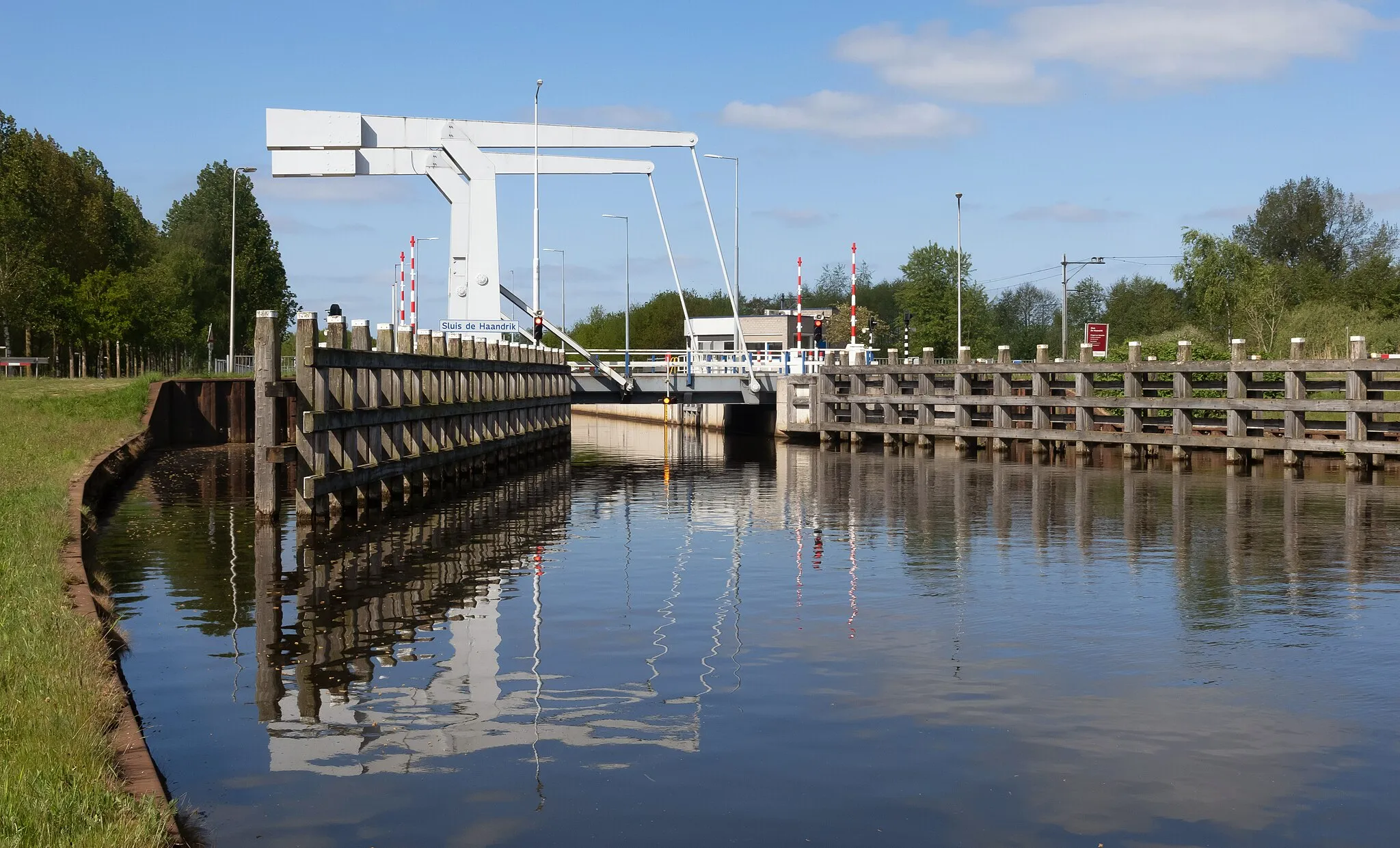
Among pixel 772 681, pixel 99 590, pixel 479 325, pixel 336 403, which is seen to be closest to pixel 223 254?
pixel 479 325

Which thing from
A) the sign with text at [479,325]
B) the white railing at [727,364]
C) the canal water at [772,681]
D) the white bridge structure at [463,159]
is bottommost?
the canal water at [772,681]

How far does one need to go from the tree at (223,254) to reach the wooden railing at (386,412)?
176 feet

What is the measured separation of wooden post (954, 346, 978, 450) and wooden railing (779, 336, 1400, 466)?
0.03 meters

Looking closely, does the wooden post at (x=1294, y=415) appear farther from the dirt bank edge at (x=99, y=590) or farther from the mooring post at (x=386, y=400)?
the dirt bank edge at (x=99, y=590)

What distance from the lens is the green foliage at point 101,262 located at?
49.7 meters

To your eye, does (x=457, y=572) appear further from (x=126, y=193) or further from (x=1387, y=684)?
(x=126, y=193)

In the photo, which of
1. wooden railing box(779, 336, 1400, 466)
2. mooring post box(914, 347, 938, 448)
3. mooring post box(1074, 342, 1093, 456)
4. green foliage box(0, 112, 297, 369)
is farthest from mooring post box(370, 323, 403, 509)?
green foliage box(0, 112, 297, 369)

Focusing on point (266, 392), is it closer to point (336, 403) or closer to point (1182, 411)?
point (336, 403)

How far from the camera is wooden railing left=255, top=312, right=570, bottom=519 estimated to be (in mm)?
13484

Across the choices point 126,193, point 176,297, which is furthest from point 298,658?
point 126,193

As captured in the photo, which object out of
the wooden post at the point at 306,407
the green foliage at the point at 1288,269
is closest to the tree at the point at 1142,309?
the green foliage at the point at 1288,269

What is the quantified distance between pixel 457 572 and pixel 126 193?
3026 inches

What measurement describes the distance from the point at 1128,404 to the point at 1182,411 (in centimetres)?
116

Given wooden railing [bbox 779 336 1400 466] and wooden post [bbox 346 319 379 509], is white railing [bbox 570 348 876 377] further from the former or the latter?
wooden post [bbox 346 319 379 509]
